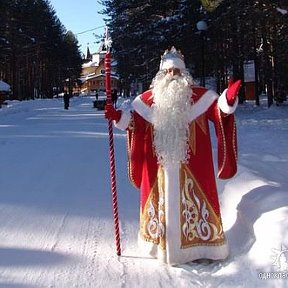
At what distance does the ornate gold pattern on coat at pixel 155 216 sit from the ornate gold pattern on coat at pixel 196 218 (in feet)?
0.61

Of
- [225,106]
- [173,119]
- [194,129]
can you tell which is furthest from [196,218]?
[225,106]

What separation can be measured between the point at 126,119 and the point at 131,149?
12.6 inches

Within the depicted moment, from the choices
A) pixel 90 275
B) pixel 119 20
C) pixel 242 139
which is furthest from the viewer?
pixel 119 20

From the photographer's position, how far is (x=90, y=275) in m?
4.36

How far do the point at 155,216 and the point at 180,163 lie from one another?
55 centimetres

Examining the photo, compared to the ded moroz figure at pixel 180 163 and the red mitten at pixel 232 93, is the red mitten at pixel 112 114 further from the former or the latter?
the red mitten at pixel 232 93

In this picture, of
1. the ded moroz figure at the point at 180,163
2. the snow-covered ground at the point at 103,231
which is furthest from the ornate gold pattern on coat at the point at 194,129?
the snow-covered ground at the point at 103,231

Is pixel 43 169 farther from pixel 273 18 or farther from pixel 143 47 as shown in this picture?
pixel 143 47

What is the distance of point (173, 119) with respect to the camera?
179 inches

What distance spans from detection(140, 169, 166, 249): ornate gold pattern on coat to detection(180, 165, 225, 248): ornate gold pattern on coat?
0.18 metres

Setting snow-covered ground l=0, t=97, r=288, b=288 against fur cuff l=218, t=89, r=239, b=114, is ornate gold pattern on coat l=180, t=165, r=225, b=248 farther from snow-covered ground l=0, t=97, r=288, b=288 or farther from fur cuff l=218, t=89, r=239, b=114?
fur cuff l=218, t=89, r=239, b=114

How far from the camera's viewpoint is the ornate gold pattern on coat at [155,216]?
451cm

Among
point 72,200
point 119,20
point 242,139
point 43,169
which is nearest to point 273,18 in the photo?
point 242,139

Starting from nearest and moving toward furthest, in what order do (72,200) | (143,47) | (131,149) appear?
(131,149)
(72,200)
(143,47)
